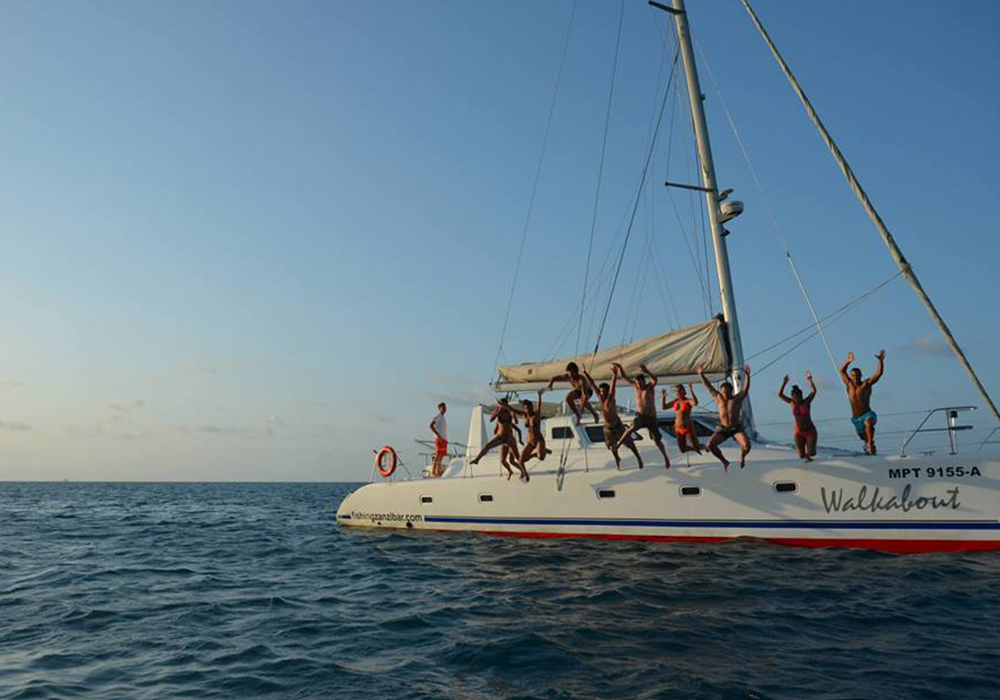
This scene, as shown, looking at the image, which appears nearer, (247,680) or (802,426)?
(247,680)

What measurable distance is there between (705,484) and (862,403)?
2.50 m

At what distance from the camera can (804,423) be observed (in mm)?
8891

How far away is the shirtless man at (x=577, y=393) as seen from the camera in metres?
10.7

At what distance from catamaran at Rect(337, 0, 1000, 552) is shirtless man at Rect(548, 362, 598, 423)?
183 mm

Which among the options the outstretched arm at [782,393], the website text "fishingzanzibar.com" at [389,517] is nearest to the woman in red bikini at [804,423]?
the outstretched arm at [782,393]

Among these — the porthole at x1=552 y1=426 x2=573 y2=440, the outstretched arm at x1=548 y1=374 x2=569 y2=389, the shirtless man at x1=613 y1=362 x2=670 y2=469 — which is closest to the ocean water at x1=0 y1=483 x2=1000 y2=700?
the shirtless man at x1=613 y1=362 x2=670 y2=469

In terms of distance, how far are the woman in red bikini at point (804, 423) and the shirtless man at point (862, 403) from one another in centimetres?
66

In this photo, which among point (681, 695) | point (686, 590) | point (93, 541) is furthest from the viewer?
point (93, 541)

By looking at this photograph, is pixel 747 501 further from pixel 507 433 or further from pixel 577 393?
pixel 507 433

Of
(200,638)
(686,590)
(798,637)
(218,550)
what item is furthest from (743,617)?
(218,550)

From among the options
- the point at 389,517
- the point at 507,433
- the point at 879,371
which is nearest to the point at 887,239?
the point at 879,371

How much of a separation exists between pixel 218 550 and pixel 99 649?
6381 mm

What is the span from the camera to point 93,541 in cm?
1303

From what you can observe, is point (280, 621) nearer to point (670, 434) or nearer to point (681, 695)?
point (681, 695)
